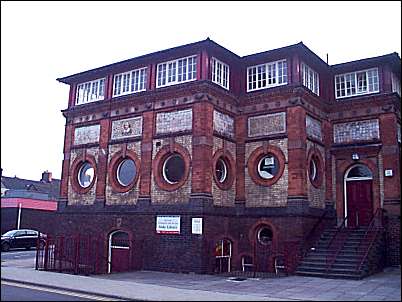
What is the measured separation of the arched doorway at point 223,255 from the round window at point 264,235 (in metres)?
1.26

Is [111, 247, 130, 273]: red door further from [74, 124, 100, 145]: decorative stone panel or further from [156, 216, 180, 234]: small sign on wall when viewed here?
[74, 124, 100, 145]: decorative stone panel

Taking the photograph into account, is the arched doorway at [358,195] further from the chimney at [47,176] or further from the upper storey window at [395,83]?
the chimney at [47,176]

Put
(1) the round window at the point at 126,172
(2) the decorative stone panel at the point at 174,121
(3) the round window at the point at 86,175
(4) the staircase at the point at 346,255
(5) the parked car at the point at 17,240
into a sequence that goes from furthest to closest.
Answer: (5) the parked car at the point at 17,240
(3) the round window at the point at 86,175
(1) the round window at the point at 126,172
(2) the decorative stone panel at the point at 174,121
(4) the staircase at the point at 346,255

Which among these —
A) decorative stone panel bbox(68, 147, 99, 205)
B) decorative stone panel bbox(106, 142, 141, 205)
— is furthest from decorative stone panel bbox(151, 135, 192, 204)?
decorative stone panel bbox(68, 147, 99, 205)

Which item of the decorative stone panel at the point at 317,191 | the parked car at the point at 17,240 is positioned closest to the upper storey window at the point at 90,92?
the decorative stone panel at the point at 317,191

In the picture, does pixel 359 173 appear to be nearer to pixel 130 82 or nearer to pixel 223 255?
pixel 223 255

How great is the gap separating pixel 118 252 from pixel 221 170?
5.55 metres

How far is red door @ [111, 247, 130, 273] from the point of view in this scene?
19.1 metres

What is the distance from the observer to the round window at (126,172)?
2045 centimetres

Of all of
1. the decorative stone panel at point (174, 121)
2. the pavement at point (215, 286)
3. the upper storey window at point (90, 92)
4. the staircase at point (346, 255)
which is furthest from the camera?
the upper storey window at point (90, 92)

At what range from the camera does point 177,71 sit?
19.8 meters

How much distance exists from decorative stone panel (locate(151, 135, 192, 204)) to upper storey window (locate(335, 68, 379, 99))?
7.62 meters

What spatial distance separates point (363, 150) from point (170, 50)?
924 cm

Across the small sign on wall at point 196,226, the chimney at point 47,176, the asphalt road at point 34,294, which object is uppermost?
the chimney at point 47,176
